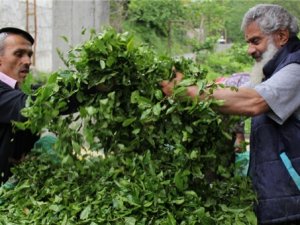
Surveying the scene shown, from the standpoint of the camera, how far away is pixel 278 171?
7.22 feet

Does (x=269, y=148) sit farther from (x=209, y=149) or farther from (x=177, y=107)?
(x=177, y=107)

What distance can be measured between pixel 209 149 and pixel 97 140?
0.43 metres

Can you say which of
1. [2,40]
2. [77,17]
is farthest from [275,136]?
[77,17]

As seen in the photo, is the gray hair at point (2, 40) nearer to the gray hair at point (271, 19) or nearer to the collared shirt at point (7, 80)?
the collared shirt at point (7, 80)

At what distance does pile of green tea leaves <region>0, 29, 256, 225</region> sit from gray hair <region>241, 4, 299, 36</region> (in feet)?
2.06

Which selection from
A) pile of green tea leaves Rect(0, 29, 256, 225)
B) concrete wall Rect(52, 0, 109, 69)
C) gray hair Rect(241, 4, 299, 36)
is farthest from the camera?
concrete wall Rect(52, 0, 109, 69)

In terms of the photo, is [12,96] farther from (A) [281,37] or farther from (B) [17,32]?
(A) [281,37]

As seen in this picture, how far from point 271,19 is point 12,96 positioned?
123cm

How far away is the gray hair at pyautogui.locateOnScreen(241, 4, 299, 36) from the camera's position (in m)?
2.51

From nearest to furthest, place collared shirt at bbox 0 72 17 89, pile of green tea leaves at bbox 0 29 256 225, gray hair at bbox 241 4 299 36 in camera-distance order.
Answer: pile of green tea leaves at bbox 0 29 256 225 < gray hair at bbox 241 4 299 36 < collared shirt at bbox 0 72 17 89

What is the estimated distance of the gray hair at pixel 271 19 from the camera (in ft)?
8.24

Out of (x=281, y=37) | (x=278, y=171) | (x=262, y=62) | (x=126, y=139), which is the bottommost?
(x=278, y=171)

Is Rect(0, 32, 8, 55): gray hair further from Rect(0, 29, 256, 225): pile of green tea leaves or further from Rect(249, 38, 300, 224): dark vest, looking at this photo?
Rect(249, 38, 300, 224): dark vest

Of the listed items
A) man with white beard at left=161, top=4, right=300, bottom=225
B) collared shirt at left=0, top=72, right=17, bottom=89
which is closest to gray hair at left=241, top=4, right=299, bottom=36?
man with white beard at left=161, top=4, right=300, bottom=225
